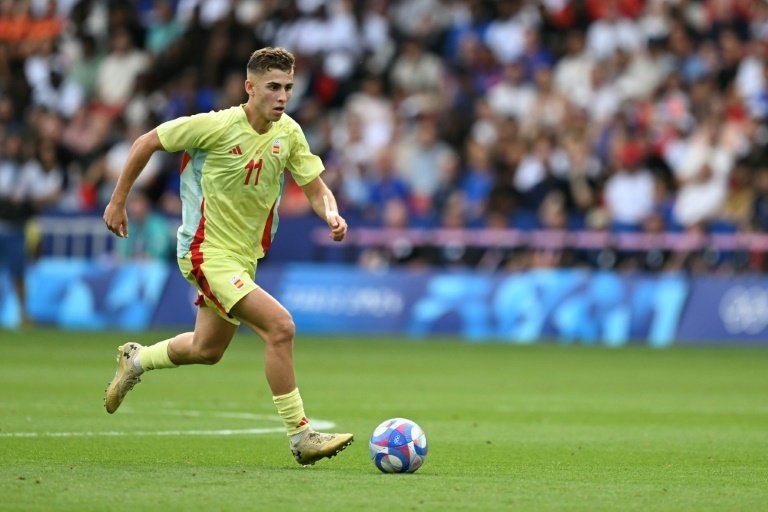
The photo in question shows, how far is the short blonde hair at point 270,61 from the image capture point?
985 cm

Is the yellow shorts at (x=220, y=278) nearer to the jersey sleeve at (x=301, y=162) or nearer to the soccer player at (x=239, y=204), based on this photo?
the soccer player at (x=239, y=204)

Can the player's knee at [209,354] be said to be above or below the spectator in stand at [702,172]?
above

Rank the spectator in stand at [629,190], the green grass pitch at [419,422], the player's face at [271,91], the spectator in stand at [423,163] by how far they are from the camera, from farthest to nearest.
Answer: the spectator in stand at [423,163]
the spectator in stand at [629,190]
the player's face at [271,91]
the green grass pitch at [419,422]

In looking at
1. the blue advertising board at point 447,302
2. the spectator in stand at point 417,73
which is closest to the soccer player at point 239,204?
the blue advertising board at point 447,302

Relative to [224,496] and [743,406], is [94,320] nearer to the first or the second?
[743,406]

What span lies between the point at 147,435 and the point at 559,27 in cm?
1834

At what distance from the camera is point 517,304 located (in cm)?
2427

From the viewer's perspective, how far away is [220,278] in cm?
982

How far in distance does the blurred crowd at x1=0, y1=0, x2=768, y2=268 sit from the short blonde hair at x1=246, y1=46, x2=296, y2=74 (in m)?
14.9

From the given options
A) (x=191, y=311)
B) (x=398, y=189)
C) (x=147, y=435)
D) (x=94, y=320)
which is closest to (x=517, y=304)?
(x=398, y=189)

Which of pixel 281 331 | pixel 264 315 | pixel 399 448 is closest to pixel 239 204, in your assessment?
pixel 264 315

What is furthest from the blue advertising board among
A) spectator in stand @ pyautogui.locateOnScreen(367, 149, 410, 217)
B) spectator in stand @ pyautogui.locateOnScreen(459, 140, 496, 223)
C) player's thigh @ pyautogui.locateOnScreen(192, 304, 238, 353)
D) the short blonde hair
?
the short blonde hair

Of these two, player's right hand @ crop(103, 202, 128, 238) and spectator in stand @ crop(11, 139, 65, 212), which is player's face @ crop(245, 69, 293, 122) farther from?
spectator in stand @ crop(11, 139, 65, 212)

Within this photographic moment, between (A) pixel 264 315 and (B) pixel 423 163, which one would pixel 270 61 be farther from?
(B) pixel 423 163
